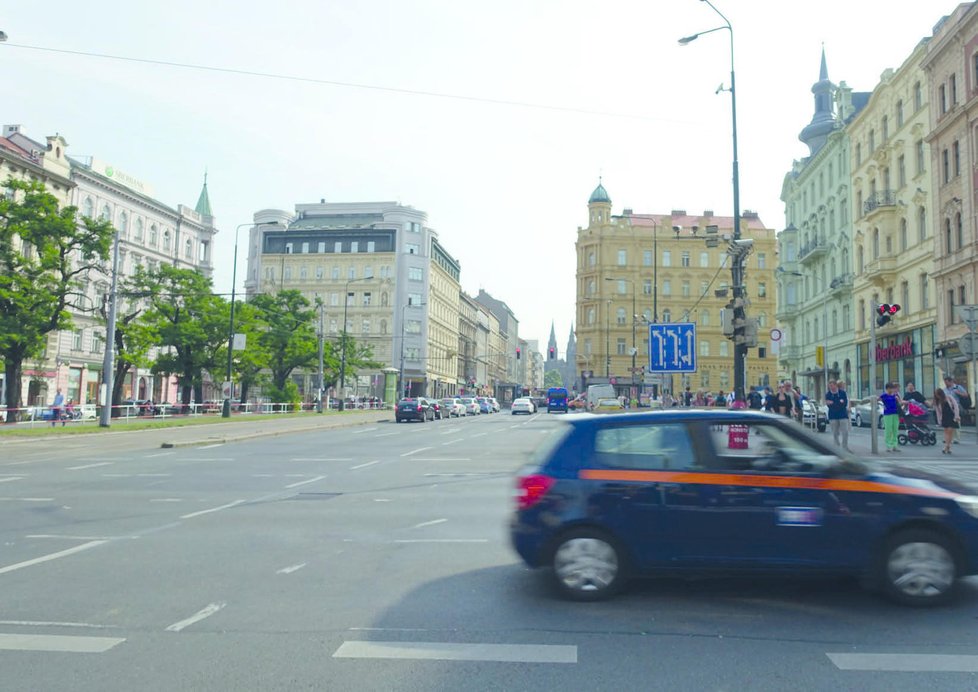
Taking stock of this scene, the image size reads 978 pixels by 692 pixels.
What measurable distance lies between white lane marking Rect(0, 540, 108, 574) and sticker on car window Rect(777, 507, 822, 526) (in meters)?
6.65

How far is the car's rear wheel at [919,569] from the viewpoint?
5.85 meters

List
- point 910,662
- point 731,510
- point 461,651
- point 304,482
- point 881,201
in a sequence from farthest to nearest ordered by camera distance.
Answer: point 881,201 < point 304,482 < point 731,510 < point 461,651 < point 910,662

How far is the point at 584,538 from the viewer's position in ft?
20.2

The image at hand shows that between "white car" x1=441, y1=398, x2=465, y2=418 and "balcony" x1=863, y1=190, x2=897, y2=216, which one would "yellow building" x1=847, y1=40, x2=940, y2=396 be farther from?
"white car" x1=441, y1=398, x2=465, y2=418

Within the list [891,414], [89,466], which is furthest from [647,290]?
[89,466]

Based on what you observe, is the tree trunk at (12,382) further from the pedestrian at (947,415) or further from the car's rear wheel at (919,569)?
the car's rear wheel at (919,569)

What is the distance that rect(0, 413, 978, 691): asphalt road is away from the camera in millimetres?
4527

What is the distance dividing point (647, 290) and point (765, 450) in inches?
3542

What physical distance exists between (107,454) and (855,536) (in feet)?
64.8

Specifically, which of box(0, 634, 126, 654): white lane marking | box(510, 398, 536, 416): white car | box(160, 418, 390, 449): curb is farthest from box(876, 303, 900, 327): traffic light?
box(510, 398, 536, 416): white car

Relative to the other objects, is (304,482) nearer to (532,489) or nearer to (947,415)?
(532,489)

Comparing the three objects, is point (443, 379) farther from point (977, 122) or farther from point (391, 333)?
point (977, 122)

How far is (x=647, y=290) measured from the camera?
94.3m

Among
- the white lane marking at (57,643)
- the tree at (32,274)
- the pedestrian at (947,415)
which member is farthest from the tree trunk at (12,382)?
the pedestrian at (947,415)
